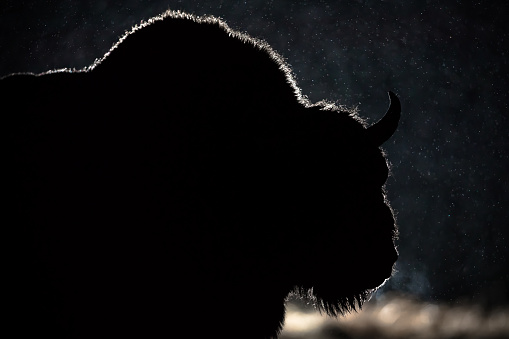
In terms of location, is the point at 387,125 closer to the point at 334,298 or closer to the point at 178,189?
the point at 334,298

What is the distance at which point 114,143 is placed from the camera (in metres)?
2.38

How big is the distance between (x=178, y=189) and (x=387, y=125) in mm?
1596

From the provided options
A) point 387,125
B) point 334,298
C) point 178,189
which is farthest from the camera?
point 334,298

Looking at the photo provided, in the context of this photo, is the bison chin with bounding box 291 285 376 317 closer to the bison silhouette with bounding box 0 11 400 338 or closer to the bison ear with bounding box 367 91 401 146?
the bison silhouette with bounding box 0 11 400 338

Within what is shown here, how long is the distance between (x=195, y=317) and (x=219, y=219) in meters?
0.57

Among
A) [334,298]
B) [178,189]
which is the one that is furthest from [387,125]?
[178,189]

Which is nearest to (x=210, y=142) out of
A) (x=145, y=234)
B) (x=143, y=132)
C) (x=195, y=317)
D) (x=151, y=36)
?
(x=143, y=132)

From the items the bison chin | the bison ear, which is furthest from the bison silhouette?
the bison chin

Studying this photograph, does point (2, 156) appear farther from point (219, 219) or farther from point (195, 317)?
point (195, 317)

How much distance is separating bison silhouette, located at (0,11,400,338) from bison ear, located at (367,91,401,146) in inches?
0.6

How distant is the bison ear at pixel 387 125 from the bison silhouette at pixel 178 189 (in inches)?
0.6

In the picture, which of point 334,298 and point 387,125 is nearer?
point 387,125

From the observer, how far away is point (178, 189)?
243 centimetres

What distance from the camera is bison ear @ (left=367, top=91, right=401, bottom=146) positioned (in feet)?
10.2
